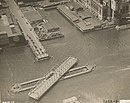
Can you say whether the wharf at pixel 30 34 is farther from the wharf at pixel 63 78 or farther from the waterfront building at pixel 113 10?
the waterfront building at pixel 113 10

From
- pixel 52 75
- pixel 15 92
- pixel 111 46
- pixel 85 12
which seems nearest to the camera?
pixel 15 92

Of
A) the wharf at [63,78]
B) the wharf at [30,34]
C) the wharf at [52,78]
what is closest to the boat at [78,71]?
the wharf at [63,78]

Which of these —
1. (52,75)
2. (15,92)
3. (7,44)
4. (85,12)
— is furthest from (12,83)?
(85,12)

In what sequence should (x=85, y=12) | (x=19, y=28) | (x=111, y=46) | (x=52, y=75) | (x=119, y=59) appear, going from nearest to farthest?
(x=52, y=75) → (x=119, y=59) → (x=111, y=46) → (x=19, y=28) → (x=85, y=12)

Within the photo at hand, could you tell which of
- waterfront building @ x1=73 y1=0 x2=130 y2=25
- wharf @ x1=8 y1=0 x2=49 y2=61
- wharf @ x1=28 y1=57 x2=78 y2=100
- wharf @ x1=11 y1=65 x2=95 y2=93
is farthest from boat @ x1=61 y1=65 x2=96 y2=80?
waterfront building @ x1=73 y1=0 x2=130 y2=25

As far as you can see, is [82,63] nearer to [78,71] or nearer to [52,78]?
[78,71]

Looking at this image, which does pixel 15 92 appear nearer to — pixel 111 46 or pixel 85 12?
pixel 111 46
